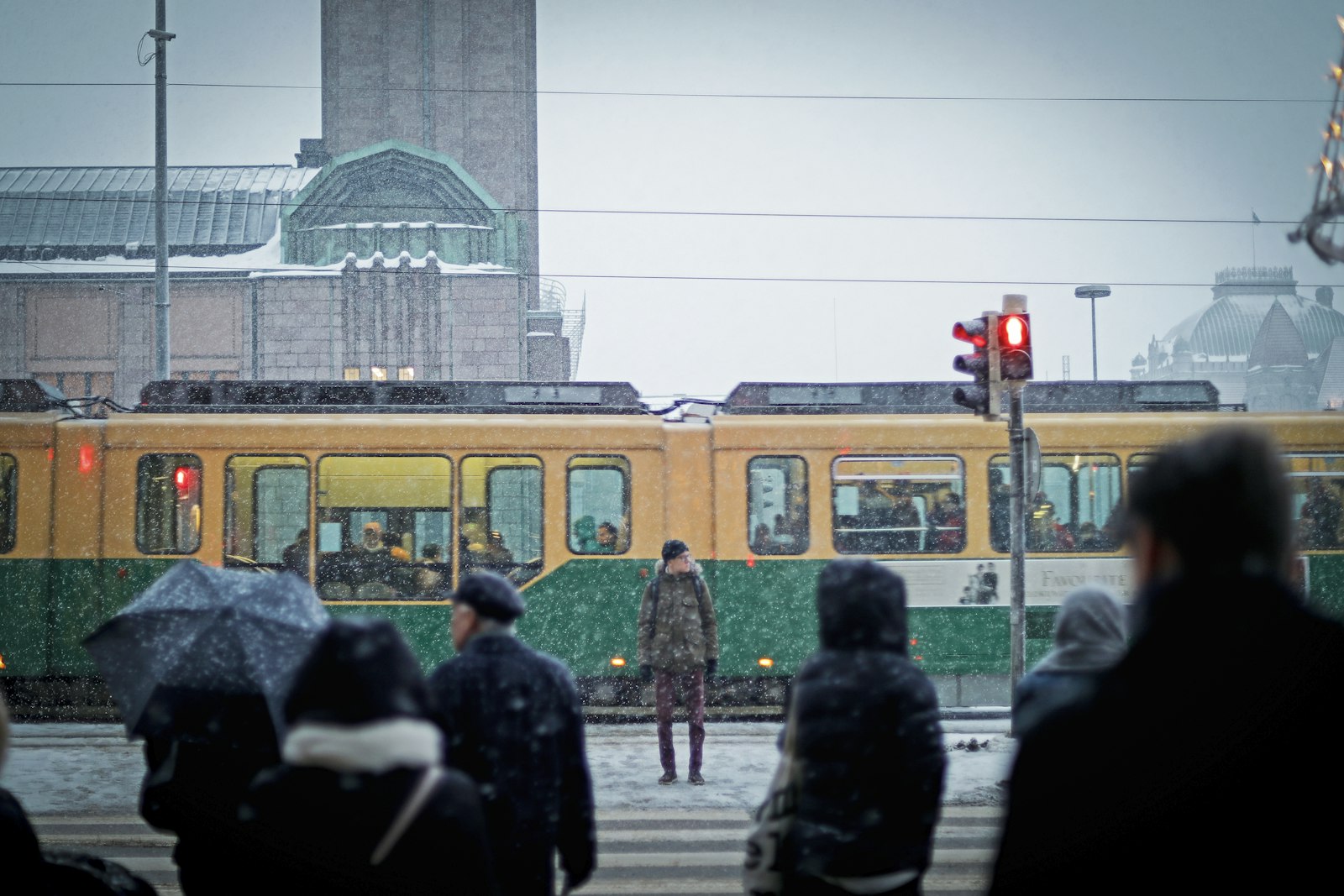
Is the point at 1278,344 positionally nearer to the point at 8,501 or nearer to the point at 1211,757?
the point at 8,501

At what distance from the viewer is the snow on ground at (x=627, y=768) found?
8719mm

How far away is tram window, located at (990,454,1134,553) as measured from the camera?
43.3 ft

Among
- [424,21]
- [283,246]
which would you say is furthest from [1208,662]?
[424,21]

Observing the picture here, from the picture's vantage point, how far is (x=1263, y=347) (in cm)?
13125

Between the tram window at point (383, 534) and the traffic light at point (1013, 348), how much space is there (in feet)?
18.7

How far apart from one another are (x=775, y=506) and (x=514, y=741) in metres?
9.21

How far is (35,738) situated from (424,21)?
128 feet

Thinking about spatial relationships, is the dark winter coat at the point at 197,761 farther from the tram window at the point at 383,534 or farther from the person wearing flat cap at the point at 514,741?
the tram window at the point at 383,534

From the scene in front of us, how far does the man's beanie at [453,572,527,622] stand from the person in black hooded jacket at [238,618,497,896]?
57.1 inches

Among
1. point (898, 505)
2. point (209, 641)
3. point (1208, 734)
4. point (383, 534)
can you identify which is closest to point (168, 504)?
point (383, 534)

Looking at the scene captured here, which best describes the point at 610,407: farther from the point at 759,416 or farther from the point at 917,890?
the point at 917,890

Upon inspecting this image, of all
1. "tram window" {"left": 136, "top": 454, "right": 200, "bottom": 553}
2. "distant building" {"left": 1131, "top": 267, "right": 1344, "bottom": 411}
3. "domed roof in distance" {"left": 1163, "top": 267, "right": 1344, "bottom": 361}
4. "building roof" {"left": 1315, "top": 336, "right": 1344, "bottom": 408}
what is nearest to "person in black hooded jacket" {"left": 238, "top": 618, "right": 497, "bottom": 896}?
"tram window" {"left": 136, "top": 454, "right": 200, "bottom": 553}

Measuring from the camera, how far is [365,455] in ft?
42.3

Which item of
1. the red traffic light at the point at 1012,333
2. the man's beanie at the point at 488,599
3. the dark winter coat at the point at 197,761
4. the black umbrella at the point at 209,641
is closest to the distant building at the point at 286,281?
the red traffic light at the point at 1012,333
